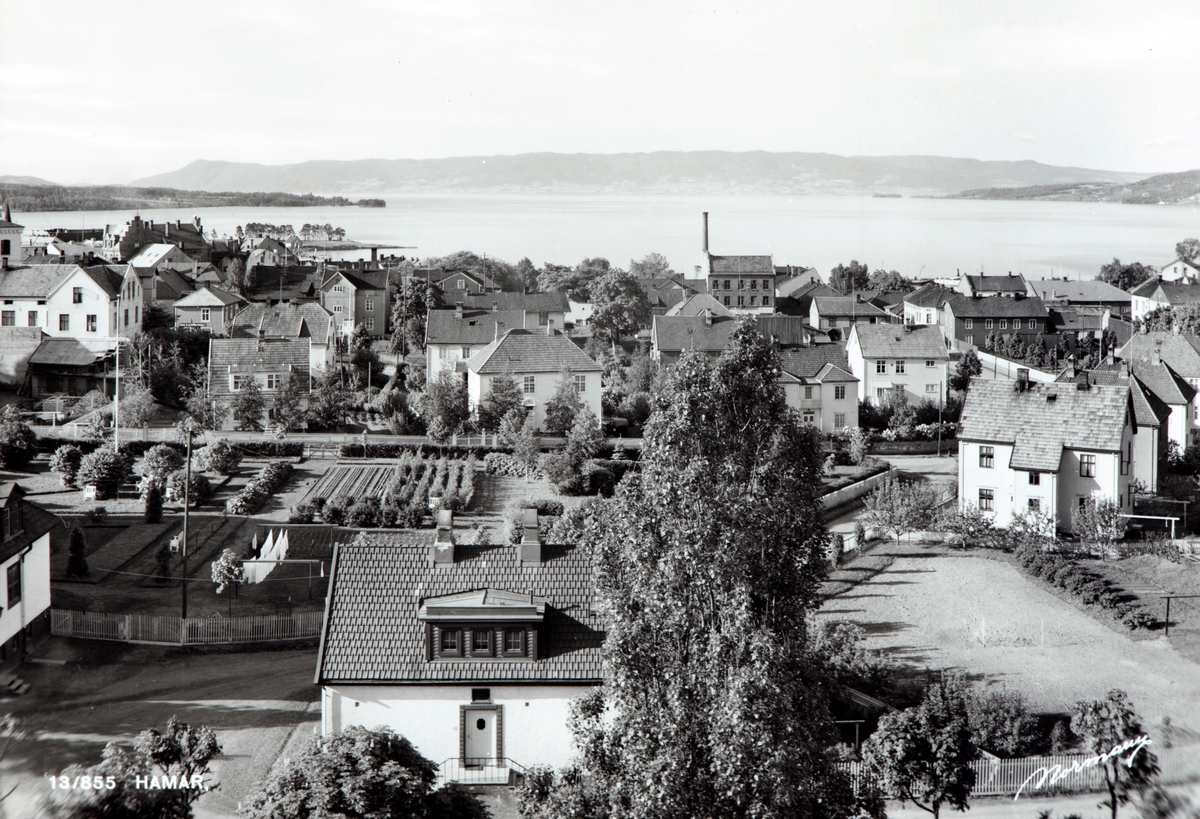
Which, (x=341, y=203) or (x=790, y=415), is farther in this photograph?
(x=341, y=203)

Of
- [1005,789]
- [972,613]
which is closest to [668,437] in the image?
[1005,789]

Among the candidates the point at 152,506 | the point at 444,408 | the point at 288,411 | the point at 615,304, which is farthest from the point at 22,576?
the point at 615,304

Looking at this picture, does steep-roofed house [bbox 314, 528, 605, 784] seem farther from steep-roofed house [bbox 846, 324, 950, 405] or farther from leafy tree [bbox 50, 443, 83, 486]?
steep-roofed house [bbox 846, 324, 950, 405]

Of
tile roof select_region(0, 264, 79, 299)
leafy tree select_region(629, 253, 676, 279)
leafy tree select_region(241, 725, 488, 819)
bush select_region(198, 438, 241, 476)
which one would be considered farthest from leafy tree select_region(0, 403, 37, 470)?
leafy tree select_region(629, 253, 676, 279)

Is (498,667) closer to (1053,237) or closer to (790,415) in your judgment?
(790,415)

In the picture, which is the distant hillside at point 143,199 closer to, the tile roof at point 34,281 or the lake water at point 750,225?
the lake water at point 750,225

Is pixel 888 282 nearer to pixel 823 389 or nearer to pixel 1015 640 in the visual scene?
pixel 823 389
